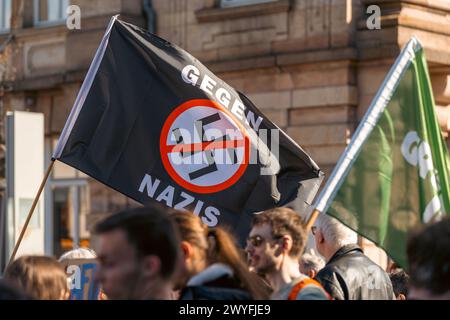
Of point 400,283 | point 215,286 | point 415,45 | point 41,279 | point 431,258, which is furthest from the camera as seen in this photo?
point 400,283

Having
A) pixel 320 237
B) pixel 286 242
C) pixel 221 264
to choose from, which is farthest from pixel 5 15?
pixel 221 264

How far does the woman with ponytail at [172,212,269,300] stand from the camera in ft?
14.9

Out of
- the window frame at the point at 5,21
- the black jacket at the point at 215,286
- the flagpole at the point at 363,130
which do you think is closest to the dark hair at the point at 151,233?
the black jacket at the point at 215,286

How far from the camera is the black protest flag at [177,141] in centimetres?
761

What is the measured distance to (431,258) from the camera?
3.83 meters

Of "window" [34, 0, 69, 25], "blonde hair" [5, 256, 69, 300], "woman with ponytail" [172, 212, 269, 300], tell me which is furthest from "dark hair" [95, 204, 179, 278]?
"window" [34, 0, 69, 25]

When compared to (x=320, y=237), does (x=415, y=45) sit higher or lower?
higher

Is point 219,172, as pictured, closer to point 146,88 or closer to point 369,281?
point 146,88

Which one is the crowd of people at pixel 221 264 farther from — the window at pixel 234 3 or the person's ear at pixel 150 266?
the window at pixel 234 3

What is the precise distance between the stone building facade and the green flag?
6.88 metres

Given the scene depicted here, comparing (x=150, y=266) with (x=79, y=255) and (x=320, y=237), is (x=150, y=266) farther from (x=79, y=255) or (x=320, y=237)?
(x=79, y=255)

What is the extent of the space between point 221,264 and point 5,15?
44.9ft
